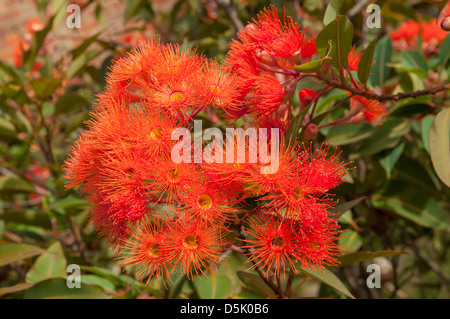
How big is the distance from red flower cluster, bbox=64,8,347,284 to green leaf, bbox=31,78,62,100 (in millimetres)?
746

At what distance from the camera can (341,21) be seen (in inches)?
30.1

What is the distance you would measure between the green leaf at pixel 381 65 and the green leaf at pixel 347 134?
27 centimetres

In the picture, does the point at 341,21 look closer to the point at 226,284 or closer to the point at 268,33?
the point at 268,33

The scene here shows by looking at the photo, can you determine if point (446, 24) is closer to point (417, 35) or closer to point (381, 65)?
point (381, 65)

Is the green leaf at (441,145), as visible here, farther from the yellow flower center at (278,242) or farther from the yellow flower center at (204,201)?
the yellow flower center at (204,201)

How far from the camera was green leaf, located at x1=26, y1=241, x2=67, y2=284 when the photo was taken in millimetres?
1253

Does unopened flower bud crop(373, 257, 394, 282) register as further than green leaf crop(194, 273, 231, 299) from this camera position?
Yes

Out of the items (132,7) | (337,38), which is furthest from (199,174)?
(132,7)

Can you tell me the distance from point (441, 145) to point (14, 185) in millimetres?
1549

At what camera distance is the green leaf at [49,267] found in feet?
4.11

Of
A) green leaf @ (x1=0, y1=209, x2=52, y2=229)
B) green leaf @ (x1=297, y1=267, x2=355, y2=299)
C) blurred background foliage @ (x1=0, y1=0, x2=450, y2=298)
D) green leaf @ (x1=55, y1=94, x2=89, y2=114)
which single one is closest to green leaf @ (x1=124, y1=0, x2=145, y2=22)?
blurred background foliage @ (x1=0, y1=0, x2=450, y2=298)

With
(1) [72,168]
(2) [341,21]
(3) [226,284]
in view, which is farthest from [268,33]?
(3) [226,284]

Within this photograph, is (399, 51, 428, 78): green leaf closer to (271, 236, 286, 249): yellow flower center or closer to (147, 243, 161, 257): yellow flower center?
(271, 236, 286, 249): yellow flower center
